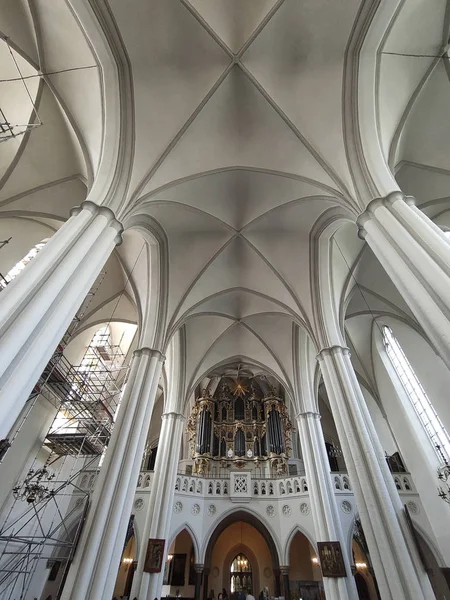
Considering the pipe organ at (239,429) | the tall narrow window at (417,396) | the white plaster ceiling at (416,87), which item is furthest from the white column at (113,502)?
the tall narrow window at (417,396)

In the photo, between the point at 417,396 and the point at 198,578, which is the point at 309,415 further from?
the point at 198,578

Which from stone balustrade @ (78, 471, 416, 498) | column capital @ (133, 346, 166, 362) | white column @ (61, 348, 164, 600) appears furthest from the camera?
stone balustrade @ (78, 471, 416, 498)

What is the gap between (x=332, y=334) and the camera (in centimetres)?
984

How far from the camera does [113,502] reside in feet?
21.7

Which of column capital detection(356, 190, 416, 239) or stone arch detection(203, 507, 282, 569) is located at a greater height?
column capital detection(356, 190, 416, 239)

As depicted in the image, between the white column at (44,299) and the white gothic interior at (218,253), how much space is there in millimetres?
28

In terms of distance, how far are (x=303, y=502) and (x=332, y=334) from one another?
7.79m

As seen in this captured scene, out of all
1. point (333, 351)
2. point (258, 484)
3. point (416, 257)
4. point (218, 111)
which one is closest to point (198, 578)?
point (258, 484)

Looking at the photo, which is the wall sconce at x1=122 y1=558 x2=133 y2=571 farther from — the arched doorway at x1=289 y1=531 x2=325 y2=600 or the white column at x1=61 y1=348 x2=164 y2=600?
the white column at x1=61 y1=348 x2=164 y2=600

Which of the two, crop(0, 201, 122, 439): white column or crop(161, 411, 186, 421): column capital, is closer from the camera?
crop(0, 201, 122, 439): white column

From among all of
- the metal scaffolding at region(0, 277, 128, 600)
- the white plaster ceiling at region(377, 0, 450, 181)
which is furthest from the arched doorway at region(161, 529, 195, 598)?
the white plaster ceiling at region(377, 0, 450, 181)

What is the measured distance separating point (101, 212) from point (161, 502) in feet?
29.2

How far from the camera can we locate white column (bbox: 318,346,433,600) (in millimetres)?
5816

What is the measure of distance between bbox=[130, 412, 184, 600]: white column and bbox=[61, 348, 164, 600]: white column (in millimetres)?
3136
